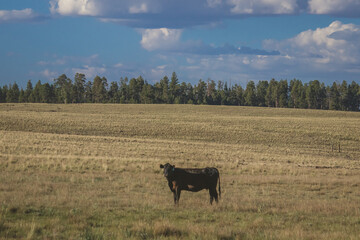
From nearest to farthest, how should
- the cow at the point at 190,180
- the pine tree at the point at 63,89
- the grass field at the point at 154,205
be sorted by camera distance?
the grass field at the point at 154,205, the cow at the point at 190,180, the pine tree at the point at 63,89

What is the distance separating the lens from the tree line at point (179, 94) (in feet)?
480

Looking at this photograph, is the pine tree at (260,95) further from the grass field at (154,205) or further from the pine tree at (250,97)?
the grass field at (154,205)

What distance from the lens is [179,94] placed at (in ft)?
523

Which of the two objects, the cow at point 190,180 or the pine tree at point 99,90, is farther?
the pine tree at point 99,90

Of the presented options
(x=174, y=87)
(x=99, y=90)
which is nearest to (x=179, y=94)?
(x=174, y=87)

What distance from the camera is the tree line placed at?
14638 centimetres

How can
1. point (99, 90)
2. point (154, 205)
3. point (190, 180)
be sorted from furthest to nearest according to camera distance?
point (99, 90) < point (190, 180) < point (154, 205)

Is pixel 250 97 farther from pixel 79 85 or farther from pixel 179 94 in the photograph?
pixel 79 85

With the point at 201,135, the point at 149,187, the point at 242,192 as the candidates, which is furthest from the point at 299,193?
the point at 201,135

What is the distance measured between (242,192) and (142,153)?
18.5 meters

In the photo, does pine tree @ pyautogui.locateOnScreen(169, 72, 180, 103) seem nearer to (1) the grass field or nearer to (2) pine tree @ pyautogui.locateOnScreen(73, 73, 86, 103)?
(2) pine tree @ pyautogui.locateOnScreen(73, 73, 86, 103)

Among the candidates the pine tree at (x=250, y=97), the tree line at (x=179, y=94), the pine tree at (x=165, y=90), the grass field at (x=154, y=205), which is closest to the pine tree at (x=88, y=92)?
the tree line at (x=179, y=94)

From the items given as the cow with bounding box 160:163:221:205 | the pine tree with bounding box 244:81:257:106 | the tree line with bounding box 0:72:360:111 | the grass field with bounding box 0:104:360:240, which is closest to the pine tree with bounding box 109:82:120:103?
the tree line with bounding box 0:72:360:111

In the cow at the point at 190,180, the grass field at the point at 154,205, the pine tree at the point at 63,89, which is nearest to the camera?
the grass field at the point at 154,205
